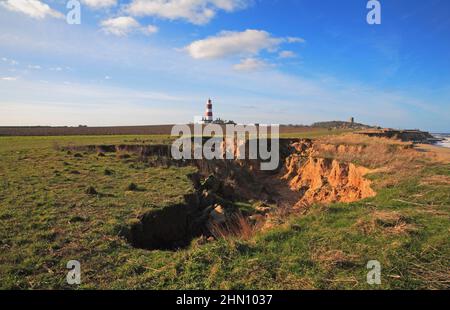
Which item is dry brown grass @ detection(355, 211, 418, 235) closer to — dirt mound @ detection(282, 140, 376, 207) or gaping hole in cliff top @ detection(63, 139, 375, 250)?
gaping hole in cliff top @ detection(63, 139, 375, 250)

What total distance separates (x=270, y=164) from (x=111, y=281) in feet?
82.2

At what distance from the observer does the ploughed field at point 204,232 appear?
5.37 meters

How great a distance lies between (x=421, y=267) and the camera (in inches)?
212

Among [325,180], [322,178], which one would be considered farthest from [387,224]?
[322,178]

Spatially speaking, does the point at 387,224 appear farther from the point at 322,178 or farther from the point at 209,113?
the point at 209,113

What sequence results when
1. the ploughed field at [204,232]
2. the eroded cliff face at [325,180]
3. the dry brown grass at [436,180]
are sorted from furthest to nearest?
the eroded cliff face at [325,180], the dry brown grass at [436,180], the ploughed field at [204,232]

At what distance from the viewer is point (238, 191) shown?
20266 millimetres

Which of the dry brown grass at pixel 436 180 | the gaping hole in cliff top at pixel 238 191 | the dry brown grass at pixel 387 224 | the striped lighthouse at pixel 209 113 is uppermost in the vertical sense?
the striped lighthouse at pixel 209 113

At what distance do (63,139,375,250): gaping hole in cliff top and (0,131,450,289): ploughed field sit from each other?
3.6 inches

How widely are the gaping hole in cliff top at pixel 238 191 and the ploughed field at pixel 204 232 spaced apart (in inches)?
3.6

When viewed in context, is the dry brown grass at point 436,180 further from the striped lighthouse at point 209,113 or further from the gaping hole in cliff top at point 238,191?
the striped lighthouse at point 209,113

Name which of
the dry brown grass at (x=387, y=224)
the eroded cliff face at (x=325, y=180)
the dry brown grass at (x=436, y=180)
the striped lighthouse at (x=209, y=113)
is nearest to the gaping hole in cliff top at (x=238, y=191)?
the eroded cliff face at (x=325, y=180)

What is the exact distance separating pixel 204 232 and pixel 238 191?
9.37 m
